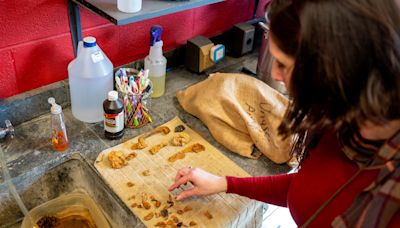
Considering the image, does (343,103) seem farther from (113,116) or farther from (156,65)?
(156,65)

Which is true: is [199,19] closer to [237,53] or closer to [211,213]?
[237,53]

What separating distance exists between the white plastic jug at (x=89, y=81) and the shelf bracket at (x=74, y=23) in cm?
7

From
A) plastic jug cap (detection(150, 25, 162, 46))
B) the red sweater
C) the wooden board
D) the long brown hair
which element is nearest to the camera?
the long brown hair

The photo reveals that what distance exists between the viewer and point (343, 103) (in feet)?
2.02

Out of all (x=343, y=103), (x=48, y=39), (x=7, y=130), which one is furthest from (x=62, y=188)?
(x=343, y=103)

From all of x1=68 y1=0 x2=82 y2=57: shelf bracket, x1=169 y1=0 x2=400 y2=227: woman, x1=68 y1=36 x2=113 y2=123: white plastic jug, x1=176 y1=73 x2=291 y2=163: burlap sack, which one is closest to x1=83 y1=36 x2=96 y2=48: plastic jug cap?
x1=68 y1=36 x2=113 y2=123: white plastic jug

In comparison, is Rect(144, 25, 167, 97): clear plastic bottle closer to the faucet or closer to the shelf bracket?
the shelf bracket

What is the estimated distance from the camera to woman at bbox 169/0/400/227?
1.85ft

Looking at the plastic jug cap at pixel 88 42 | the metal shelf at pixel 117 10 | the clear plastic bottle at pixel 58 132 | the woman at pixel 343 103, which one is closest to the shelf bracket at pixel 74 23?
the metal shelf at pixel 117 10

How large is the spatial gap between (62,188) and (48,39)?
44cm

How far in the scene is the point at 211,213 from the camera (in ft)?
3.13

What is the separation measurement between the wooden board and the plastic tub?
Result: 11 cm

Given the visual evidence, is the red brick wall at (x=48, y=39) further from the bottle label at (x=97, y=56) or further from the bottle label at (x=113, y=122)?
the bottle label at (x=113, y=122)

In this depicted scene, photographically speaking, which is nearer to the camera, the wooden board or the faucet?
the wooden board
